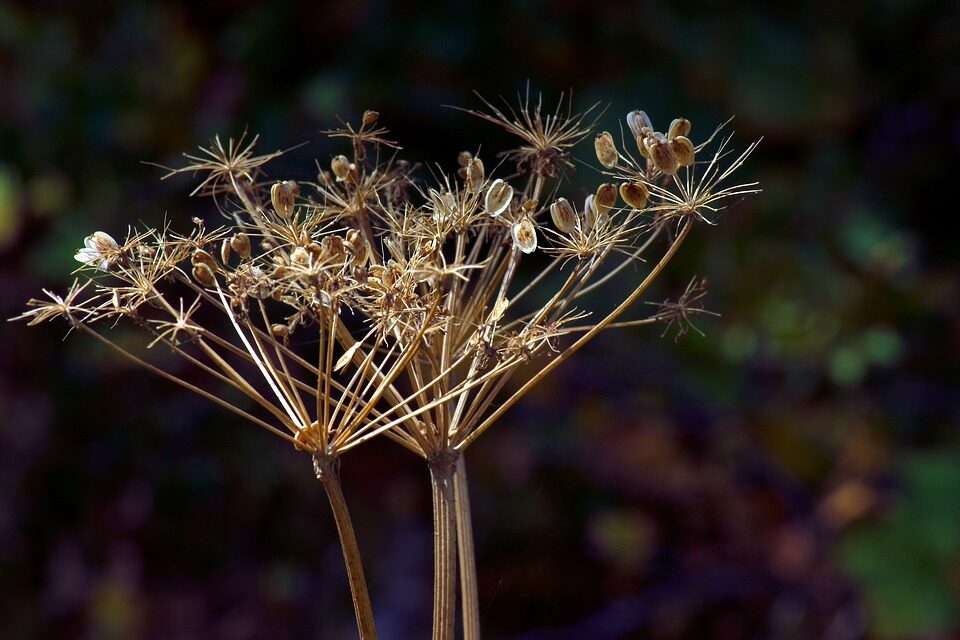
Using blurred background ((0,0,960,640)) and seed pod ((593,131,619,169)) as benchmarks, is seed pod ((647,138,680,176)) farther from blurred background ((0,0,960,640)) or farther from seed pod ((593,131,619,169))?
blurred background ((0,0,960,640))

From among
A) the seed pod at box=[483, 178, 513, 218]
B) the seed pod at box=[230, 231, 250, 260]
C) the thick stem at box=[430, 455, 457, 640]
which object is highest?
the seed pod at box=[483, 178, 513, 218]

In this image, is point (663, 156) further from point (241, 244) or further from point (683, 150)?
point (241, 244)

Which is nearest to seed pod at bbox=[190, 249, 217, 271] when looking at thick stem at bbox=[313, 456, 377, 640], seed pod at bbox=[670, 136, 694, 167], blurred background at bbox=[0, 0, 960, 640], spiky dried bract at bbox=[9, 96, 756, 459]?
spiky dried bract at bbox=[9, 96, 756, 459]

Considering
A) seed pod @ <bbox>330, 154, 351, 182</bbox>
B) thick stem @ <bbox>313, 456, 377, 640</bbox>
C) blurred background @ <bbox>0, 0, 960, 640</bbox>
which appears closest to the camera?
thick stem @ <bbox>313, 456, 377, 640</bbox>

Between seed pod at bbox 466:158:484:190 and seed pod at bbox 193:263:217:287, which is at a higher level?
seed pod at bbox 466:158:484:190

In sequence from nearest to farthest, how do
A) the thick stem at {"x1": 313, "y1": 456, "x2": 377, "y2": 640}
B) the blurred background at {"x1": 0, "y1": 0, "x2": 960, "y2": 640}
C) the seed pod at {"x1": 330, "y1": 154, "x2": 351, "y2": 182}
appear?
the thick stem at {"x1": 313, "y1": 456, "x2": 377, "y2": 640} → the seed pod at {"x1": 330, "y1": 154, "x2": 351, "y2": 182} → the blurred background at {"x1": 0, "y1": 0, "x2": 960, "y2": 640}

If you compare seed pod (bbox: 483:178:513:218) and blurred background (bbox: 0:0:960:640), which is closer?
seed pod (bbox: 483:178:513:218)
